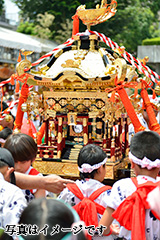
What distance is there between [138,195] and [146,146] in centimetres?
33

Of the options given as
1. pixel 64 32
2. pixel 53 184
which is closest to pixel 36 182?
pixel 53 184

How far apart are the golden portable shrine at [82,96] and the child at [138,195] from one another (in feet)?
6.87

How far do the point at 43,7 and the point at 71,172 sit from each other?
17.0m

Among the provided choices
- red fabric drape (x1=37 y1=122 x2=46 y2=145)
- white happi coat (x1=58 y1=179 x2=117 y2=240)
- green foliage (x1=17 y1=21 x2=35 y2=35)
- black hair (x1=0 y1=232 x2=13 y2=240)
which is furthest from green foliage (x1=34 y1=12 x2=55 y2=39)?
black hair (x1=0 y1=232 x2=13 y2=240)

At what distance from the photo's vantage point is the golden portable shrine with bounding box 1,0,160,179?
4406mm

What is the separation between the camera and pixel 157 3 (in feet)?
69.2

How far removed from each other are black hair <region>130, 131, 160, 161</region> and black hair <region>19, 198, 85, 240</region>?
0.98 metres

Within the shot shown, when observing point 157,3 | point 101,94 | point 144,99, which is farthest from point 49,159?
point 157,3

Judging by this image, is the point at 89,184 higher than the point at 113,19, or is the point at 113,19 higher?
the point at 113,19

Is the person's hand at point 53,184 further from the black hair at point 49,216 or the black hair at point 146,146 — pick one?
the black hair at point 49,216

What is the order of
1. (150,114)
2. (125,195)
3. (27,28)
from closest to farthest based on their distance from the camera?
(125,195), (150,114), (27,28)

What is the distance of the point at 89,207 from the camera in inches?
92.6

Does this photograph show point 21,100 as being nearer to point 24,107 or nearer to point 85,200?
point 24,107

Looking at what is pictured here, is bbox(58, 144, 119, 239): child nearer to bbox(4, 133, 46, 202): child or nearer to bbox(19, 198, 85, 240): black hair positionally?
bbox(4, 133, 46, 202): child
